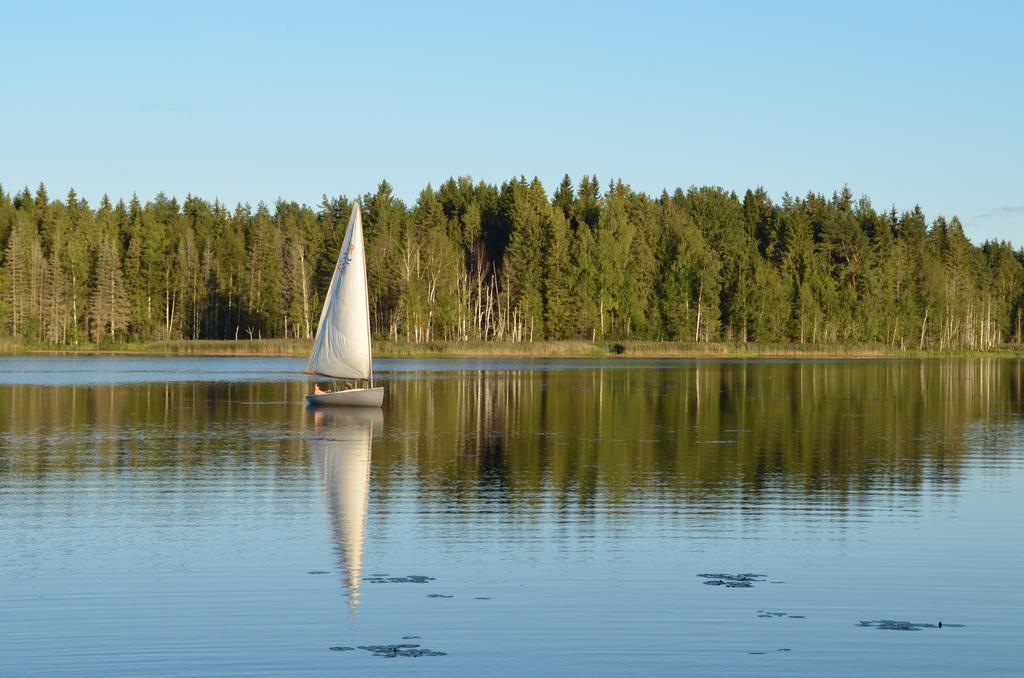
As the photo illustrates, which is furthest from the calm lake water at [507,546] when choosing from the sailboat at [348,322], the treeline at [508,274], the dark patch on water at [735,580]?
the treeline at [508,274]

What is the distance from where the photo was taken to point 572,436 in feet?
147

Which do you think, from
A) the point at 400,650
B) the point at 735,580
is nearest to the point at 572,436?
the point at 735,580

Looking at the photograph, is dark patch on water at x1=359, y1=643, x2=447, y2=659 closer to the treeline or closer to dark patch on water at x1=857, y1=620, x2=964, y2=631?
dark patch on water at x1=857, y1=620, x2=964, y2=631

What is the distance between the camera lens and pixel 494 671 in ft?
48.8

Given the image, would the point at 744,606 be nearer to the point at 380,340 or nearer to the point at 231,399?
the point at 231,399

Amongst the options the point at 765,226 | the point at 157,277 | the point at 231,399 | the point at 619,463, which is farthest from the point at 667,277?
the point at 619,463

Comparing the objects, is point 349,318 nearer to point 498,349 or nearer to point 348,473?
point 348,473

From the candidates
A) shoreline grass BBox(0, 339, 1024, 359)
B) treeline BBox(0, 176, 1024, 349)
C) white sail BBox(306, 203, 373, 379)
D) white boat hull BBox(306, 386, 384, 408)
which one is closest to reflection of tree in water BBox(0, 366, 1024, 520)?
white boat hull BBox(306, 386, 384, 408)

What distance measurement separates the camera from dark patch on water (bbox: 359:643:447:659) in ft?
51.0

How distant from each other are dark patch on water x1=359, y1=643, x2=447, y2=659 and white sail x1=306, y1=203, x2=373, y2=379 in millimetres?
42463

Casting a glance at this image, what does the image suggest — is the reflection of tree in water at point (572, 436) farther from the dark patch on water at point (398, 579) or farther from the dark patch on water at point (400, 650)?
the dark patch on water at point (400, 650)

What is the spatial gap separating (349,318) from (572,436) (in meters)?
17.4

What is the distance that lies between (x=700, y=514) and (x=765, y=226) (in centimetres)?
16665

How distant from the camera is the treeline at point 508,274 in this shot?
15550cm
